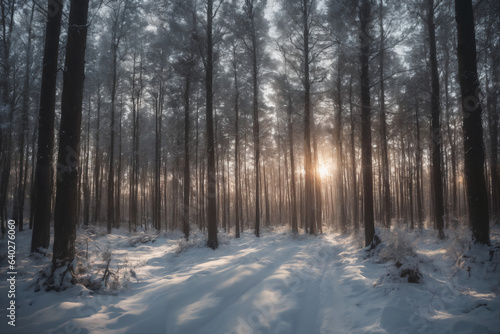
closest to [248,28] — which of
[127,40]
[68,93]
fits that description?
[127,40]

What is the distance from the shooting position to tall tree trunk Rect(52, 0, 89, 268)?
4375 mm

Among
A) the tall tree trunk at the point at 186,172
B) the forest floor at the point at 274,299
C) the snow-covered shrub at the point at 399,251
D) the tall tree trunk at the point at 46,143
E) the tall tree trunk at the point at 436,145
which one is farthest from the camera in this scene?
the tall tree trunk at the point at 186,172

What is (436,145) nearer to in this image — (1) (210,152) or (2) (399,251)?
(2) (399,251)

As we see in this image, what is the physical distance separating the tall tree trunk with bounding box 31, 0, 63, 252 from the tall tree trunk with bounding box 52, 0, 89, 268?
8.77ft

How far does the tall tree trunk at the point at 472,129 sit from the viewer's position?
17.3 ft

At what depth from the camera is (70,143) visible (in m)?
4.50

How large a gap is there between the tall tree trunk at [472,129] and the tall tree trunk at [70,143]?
8.50 metres

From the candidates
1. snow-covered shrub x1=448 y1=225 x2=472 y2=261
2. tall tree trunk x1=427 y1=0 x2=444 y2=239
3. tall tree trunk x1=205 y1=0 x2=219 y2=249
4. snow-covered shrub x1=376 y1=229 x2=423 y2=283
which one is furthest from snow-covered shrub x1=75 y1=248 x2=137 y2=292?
tall tree trunk x1=427 y1=0 x2=444 y2=239

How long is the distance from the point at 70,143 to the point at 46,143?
3.09 meters

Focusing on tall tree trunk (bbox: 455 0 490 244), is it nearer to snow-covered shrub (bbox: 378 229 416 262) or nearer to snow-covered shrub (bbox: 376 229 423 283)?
snow-covered shrub (bbox: 378 229 416 262)

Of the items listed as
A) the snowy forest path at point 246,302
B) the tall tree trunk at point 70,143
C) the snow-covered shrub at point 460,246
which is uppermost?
the tall tree trunk at point 70,143

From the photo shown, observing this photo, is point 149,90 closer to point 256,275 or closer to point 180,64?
point 180,64

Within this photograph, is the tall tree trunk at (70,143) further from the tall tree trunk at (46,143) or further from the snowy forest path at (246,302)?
the tall tree trunk at (46,143)

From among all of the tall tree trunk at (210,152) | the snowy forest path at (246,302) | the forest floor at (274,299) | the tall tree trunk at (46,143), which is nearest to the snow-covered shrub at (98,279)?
the forest floor at (274,299)
